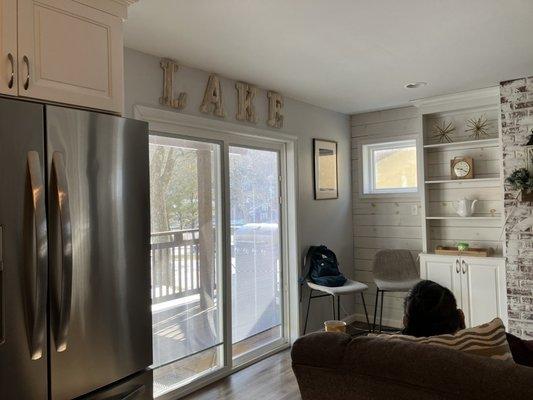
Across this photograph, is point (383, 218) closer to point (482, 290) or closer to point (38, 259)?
point (482, 290)

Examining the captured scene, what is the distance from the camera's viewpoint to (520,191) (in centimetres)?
376

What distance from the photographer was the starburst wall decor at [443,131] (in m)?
4.43

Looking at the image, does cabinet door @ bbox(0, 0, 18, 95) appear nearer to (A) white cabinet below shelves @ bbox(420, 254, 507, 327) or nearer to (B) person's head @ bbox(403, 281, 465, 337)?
(B) person's head @ bbox(403, 281, 465, 337)

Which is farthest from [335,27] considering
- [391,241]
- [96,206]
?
[391,241]

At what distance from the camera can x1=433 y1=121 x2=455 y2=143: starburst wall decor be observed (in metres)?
4.43

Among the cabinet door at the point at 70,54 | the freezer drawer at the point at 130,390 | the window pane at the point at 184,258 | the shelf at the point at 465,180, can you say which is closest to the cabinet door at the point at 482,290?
the shelf at the point at 465,180

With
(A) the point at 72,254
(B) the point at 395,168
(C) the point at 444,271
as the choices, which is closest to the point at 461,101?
(B) the point at 395,168

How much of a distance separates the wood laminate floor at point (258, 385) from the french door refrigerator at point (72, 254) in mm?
1421

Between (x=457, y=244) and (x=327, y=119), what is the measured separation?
1.88 meters

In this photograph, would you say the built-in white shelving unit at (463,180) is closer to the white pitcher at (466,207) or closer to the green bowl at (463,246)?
the white pitcher at (466,207)

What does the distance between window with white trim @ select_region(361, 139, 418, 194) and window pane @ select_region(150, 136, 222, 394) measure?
2.24 m

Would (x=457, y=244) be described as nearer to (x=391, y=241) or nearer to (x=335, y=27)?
(x=391, y=241)

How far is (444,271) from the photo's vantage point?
4.19 meters

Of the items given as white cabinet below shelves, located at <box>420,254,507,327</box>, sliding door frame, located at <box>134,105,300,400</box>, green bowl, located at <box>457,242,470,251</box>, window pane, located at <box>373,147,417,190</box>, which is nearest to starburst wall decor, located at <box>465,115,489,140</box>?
window pane, located at <box>373,147,417,190</box>
